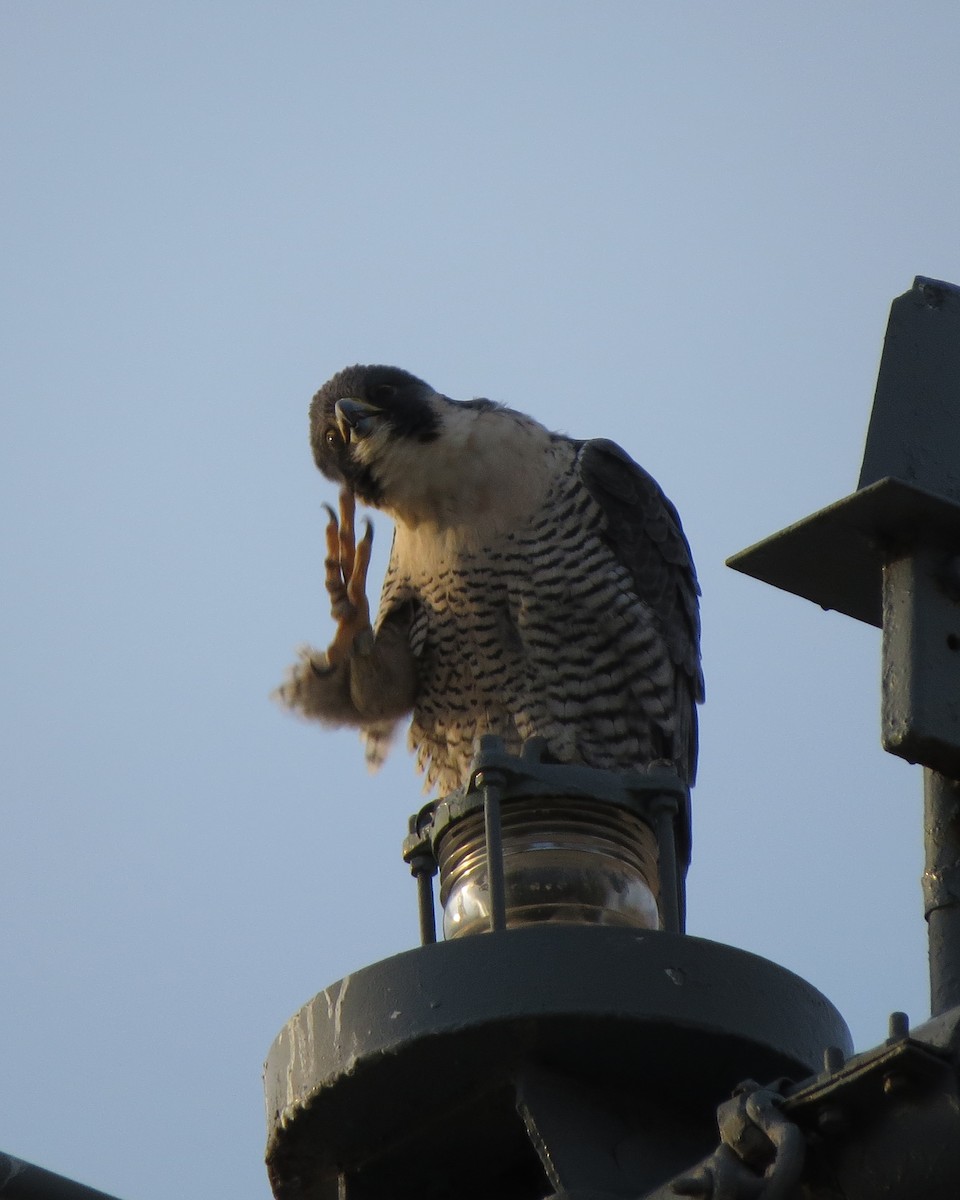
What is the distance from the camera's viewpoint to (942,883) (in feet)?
8.49

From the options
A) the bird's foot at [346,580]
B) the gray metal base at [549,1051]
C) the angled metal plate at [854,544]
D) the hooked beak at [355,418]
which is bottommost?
the gray metal base at [549,1051]

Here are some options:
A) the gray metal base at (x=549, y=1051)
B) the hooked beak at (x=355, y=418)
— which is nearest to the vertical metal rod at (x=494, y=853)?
the gray metal base at (x=549, y=1051)

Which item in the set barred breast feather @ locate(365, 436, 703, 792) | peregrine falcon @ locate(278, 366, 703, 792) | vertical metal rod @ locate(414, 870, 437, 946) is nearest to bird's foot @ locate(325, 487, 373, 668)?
peregrine falcon @ locate(278, 366, 703, 792)

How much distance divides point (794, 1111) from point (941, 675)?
615 millimetres

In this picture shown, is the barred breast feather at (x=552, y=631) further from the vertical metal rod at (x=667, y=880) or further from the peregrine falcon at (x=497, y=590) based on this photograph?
the vertical metal rod at (x=667, y=880)

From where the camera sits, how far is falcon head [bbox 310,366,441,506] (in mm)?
7172

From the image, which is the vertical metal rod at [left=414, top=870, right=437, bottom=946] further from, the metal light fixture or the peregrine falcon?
the peregrine falcon

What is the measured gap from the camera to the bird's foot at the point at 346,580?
6324mm

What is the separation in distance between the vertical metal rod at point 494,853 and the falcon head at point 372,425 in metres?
3.94

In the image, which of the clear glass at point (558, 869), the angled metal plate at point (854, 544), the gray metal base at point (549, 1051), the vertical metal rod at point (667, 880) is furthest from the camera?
the clear glass at point (558, 869)

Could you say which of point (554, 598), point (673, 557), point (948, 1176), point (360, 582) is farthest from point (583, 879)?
point (673, 557)

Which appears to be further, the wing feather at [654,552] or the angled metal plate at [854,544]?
the wing feather at [654,552]

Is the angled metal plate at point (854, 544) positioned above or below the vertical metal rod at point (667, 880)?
above

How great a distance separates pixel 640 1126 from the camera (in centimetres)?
296
